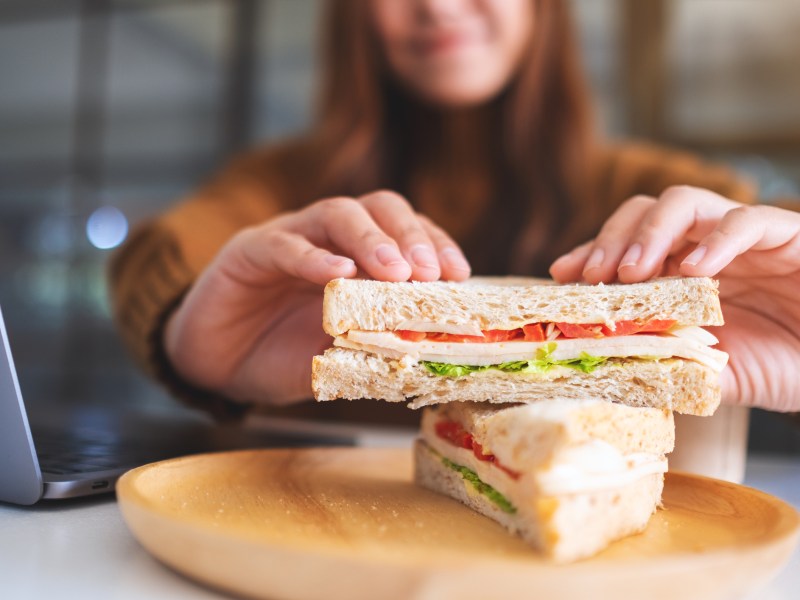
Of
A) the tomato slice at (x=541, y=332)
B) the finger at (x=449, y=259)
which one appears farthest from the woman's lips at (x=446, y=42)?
the tomato slice at (x=541, y=332)

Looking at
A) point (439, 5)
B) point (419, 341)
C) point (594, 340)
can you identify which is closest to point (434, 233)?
point (419, 341)

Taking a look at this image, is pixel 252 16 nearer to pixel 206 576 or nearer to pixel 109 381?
pixel 109 381

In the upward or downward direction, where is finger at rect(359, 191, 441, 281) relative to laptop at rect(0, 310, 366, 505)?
upward

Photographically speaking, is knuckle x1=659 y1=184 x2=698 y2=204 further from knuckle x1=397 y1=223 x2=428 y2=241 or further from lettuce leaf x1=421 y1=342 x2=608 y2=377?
knuckle x1=397 y1=223 x2=428 y2=241

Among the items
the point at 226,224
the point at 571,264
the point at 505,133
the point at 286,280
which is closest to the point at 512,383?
the point at 571,264

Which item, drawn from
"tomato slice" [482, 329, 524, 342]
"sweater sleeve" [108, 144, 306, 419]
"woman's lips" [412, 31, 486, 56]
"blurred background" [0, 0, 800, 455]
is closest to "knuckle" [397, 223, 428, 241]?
"tomato slice" [482, 329, 524, 342]
